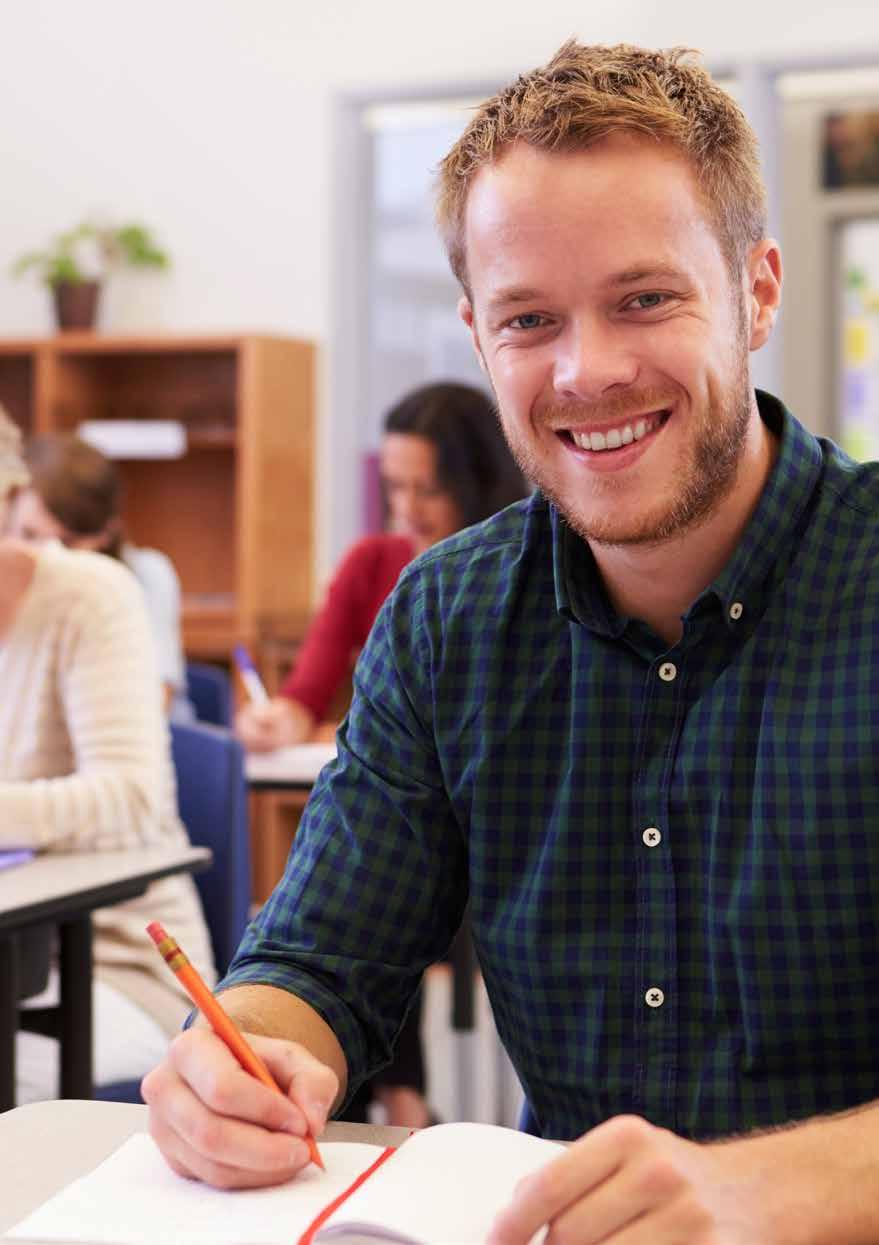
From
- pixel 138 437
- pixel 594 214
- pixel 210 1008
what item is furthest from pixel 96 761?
pixel 138 437

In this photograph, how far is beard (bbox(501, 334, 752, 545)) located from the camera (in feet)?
4.29

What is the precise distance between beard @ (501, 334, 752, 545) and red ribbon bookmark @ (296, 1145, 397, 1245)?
0.49 m

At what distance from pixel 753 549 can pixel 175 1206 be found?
0.64 meters

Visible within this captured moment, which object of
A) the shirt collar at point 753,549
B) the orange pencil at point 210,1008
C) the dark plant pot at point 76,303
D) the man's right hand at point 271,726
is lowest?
the man's right hand at point 271,726

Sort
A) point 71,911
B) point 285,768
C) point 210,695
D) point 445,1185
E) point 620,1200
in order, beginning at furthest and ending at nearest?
point 210,695 < point 285,768 < point 71,911 < point 445,1185 < point 620,1200

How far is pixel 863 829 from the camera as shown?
1246mm

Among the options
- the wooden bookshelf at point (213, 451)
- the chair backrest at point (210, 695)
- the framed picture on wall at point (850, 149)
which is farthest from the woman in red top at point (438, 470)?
the framed picture on wall at point (850, 149)

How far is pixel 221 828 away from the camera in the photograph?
261cm

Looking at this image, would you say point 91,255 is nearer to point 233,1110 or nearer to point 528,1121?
point 528,1121

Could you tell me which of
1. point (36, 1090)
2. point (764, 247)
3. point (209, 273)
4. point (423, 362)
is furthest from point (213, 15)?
point (764, 247)

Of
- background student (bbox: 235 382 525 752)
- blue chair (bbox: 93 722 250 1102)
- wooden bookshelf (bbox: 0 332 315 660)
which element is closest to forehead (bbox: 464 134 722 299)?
blue chair (bbox: 93 722 250 1102)

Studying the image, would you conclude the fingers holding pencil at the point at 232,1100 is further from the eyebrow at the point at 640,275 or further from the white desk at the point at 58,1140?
the eyebrow at the point at 640,275

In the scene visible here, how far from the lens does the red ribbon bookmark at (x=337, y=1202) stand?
3.20ft

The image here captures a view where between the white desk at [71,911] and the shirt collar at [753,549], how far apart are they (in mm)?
878
